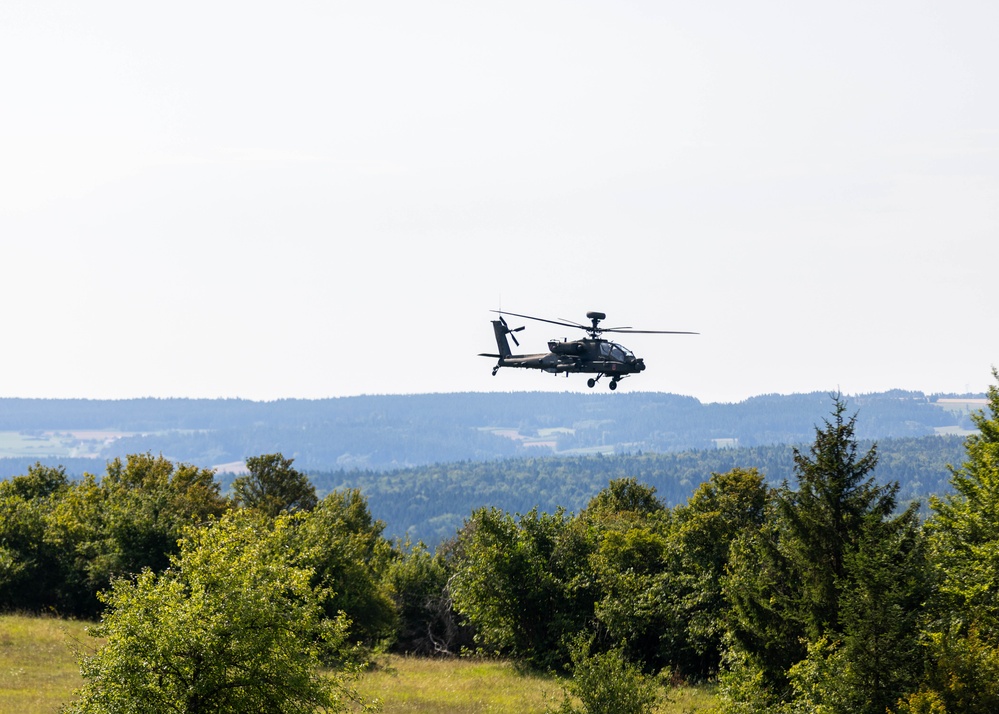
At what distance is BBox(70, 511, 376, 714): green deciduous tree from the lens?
35.2m

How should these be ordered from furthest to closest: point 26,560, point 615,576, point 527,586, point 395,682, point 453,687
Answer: point 26,560 → point 527,586 → point 615,576 → point 453,687 → point 395,682

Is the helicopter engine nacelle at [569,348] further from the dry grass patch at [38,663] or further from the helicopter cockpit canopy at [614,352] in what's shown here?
the dry grass patch at [38,663]

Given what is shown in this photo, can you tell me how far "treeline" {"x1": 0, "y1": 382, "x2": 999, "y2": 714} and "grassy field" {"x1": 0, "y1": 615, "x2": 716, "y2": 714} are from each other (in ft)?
9.76

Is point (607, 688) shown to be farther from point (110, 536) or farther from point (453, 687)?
point (110, 536)

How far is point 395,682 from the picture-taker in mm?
61719

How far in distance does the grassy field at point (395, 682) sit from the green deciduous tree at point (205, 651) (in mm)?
11274

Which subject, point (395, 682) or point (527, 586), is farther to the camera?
point (527, 586)

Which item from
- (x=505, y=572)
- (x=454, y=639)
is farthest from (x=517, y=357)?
(x=454, y=639)

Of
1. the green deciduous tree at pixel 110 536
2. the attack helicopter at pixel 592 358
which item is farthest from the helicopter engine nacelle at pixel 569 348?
the green deciduous tree at pixel 110 536

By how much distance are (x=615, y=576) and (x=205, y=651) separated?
40.8 meters

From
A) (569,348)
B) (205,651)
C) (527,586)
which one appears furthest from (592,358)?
(205,651)

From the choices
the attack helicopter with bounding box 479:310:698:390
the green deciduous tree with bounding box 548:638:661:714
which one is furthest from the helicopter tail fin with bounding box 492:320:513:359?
the green deciduous tree with bounding box 548:638:661:714

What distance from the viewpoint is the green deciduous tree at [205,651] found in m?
35.2

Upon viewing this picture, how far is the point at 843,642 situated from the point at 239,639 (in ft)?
65.7
